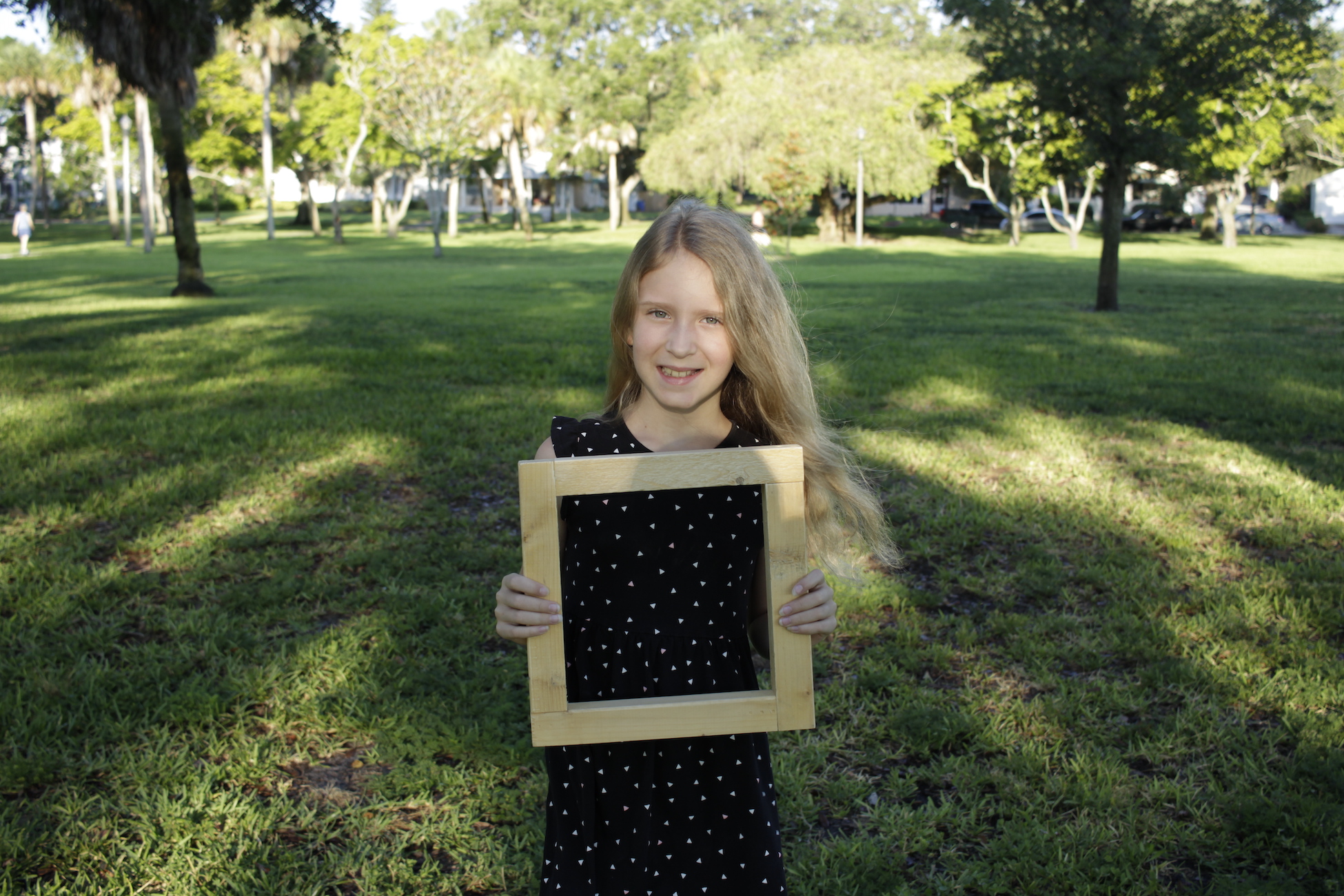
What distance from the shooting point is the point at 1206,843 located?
2.74 metres

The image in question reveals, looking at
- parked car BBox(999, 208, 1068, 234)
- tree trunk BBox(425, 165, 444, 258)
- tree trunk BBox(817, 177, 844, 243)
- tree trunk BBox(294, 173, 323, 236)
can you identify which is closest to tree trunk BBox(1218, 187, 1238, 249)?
parked car BBox(999, 208, 1068, 234)

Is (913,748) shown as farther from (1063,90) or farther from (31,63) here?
(31,63)

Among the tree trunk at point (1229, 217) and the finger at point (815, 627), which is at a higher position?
the tree trunk at point (1229, 217)

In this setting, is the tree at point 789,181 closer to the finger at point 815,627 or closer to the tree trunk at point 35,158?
the finger at point 815,627

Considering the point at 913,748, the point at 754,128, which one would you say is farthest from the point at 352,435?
the point at 754,128

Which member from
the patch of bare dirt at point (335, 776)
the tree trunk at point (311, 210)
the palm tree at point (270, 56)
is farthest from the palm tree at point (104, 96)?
the patch of bare dirt at point (335, 776)

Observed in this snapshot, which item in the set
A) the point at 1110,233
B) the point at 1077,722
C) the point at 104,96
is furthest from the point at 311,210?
the point at 1077,722

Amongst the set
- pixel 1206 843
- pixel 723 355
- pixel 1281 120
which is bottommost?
pixel 1206 843

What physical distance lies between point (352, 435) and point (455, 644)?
330 centimetres

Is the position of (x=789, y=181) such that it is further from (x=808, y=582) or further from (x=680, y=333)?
(x=808, y=582)

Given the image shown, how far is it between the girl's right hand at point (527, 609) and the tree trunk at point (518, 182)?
129ft

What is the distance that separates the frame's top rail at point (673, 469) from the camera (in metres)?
1.50

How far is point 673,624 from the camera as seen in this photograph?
6.13 ft

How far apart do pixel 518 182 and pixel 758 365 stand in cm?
4337
